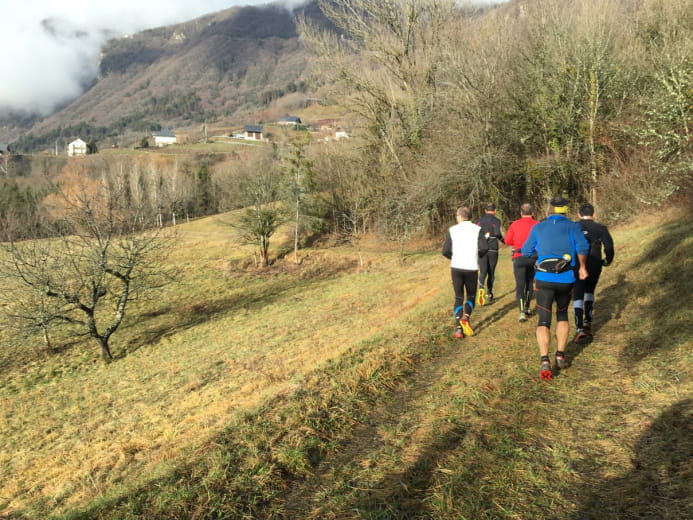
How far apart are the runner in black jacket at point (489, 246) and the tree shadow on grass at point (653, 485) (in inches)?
207

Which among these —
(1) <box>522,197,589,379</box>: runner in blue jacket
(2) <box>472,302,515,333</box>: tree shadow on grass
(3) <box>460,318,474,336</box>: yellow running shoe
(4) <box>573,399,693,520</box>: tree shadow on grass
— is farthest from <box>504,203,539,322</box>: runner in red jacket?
(4) <box>573,399,693,520</box>: tree shadow on grass

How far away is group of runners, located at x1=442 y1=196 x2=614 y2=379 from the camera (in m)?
5.49

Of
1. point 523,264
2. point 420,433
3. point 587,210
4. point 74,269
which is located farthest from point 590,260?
point 74,269

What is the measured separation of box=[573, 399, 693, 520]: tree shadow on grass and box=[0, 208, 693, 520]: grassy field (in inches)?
0.5

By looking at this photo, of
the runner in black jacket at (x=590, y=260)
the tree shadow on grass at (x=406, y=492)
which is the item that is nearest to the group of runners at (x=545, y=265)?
the runner in black jacket at (x=590, y=260)

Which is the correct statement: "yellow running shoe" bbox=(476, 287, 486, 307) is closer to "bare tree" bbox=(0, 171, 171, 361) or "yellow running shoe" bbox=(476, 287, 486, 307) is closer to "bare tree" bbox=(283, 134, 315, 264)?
"bare tree" bbox=(0, 171, 171, 361)

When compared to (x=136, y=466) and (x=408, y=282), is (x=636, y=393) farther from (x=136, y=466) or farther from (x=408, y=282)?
(x=408, y=282)

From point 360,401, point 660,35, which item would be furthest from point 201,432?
point 660,35

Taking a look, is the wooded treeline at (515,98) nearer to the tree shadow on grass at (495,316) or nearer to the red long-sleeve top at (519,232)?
the tree shadow on grass at (495,316)

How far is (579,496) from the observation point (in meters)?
3.25

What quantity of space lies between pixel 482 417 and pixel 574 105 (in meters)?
22.4

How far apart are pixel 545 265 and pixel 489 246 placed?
146 inches

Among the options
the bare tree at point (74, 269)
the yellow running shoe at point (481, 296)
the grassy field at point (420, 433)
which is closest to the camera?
the grassy field at point (420, 433)

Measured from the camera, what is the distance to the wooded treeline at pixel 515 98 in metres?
20.0
